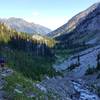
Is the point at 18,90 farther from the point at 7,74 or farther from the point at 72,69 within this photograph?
the point at 72,69

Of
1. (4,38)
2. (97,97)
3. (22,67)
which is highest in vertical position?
(4,38)

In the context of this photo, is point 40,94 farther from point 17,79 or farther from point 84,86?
point 84,86

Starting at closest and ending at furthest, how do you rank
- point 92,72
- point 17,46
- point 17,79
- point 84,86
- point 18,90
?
1. point 18,90
2. point 17,79
3. point 84,86
4. point 92,72
5. point 17,46

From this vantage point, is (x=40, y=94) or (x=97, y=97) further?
(x=97, y=97)

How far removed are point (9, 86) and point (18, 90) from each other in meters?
1.13

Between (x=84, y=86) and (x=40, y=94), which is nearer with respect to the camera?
(x=40, y=94)

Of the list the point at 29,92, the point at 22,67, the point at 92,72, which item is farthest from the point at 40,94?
the point at 92,72

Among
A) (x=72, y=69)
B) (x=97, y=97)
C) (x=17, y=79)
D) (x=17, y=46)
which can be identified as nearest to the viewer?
(x=17, y=79)

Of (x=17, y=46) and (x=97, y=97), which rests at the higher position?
(x=17, y=46)

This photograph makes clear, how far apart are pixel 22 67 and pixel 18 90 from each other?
6699 centimetres

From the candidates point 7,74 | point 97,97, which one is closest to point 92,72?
point 97,97

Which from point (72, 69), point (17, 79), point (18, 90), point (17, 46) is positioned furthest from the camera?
point (17, 46)

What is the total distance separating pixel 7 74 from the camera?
1649 inches

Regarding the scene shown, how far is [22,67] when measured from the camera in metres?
104
